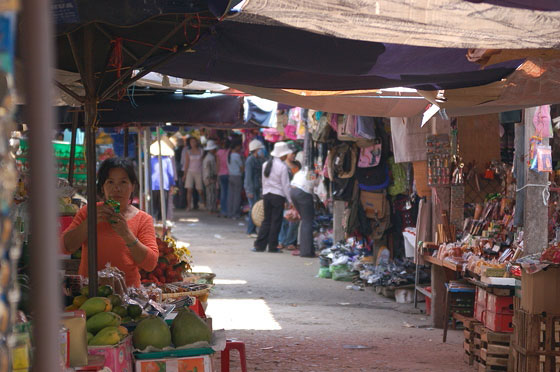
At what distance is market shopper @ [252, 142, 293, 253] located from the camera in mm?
16250

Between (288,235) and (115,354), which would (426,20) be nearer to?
(115,354)

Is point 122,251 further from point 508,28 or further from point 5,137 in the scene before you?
point 5,137

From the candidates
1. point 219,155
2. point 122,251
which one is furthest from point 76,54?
point 219,155

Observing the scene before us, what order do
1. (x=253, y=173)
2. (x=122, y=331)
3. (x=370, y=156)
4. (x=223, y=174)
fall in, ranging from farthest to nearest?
1. (x=223, y=174)
2. (x=253, y=173)
3. (x=370, y=156)
4. (x=122, y=331)

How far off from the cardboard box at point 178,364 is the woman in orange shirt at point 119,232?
4.63 feet

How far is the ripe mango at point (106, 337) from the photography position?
141 inches

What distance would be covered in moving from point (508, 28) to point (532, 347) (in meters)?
3.13

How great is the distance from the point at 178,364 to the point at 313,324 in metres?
5.78

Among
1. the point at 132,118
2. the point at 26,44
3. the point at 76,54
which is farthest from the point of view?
the point at 132,118

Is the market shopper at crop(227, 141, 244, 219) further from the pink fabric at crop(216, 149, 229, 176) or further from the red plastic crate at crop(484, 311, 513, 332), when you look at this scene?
the red plastic crate at crop(484, 311, 513, 332)

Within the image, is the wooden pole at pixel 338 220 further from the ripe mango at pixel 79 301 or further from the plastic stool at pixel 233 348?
the ripe mango at pixel 79 301

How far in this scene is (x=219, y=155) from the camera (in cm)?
2392

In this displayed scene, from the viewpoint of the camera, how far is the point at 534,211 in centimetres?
748

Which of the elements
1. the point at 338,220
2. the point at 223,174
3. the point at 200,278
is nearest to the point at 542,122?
the point at 200,278
